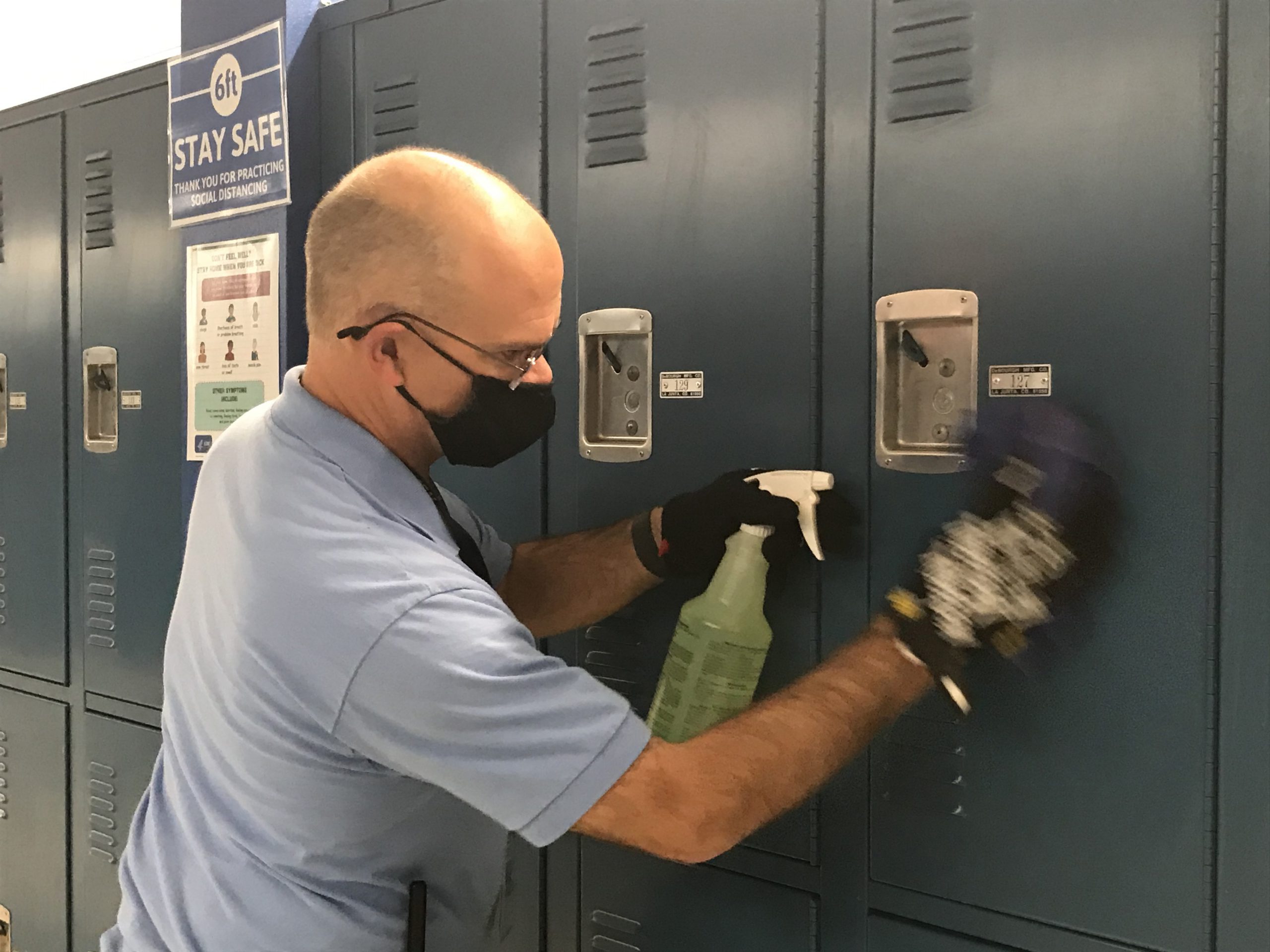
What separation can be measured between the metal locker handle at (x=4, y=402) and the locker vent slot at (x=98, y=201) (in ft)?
1.87

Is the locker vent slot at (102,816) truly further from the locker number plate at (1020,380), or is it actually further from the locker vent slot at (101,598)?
the locker number plate at (1020,380)

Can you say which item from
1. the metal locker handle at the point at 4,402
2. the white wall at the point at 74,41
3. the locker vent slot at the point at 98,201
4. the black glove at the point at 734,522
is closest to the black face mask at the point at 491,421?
the black glove at the point at 734,522

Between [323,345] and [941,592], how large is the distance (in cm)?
90

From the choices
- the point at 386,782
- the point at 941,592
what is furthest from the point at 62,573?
the point at 941,592

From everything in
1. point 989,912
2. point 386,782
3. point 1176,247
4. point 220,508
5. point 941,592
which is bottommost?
point 989,912

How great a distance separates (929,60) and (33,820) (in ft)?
10.3

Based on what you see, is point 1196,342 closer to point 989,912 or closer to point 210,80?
point 989,912

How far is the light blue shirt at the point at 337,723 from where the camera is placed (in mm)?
1189

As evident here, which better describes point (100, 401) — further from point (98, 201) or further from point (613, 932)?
point (613, 932)

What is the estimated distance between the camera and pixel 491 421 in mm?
1491

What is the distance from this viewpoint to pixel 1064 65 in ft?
4.68

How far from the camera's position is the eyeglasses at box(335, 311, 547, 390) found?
139 cm

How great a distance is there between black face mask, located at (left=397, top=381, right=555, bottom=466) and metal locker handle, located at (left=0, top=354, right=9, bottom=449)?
2269 millimetres

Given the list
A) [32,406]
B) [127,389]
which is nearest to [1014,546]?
[127,389]
